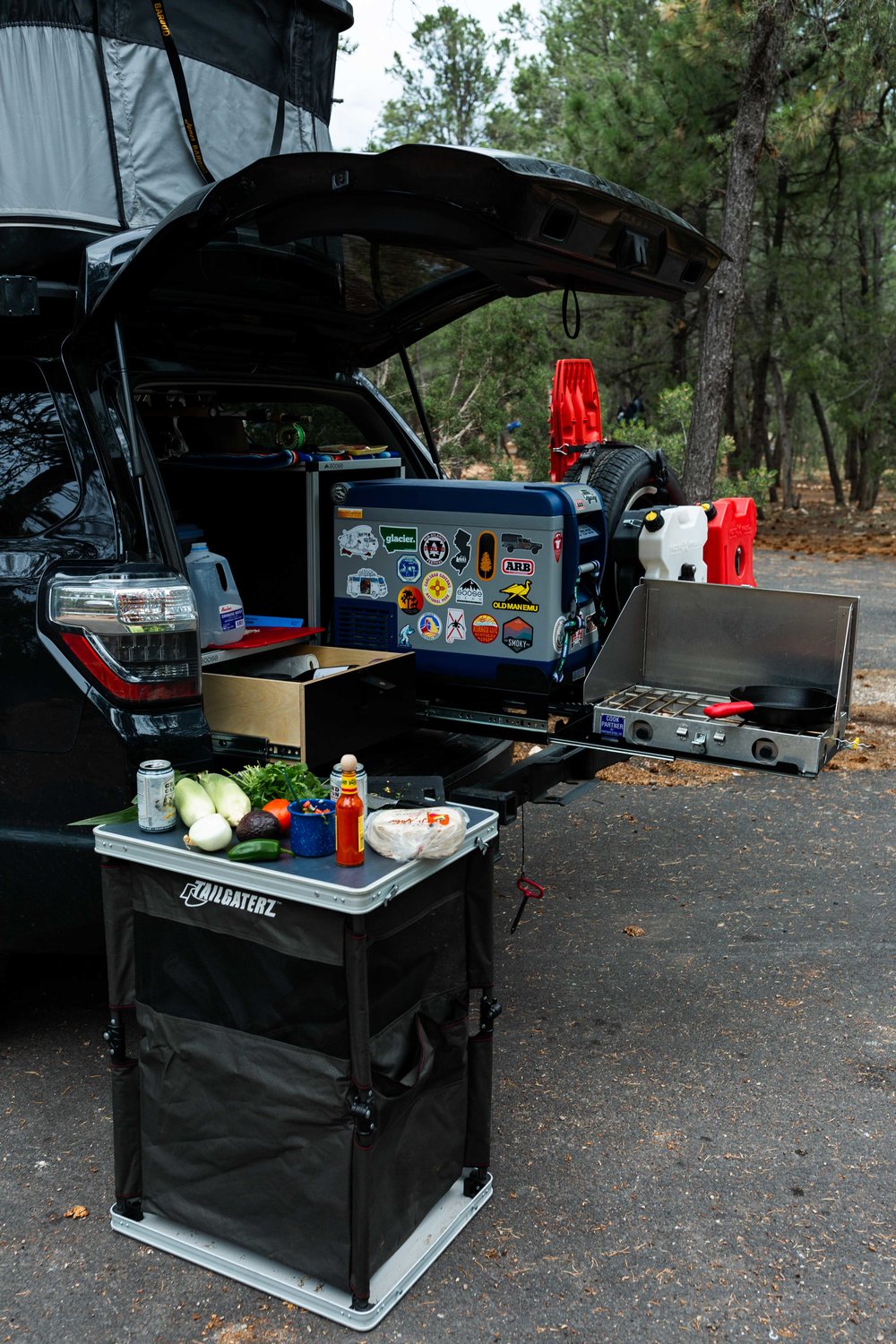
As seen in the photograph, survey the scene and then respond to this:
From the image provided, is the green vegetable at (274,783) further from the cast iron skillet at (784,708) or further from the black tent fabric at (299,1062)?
the cast iron skillet at (784,708)

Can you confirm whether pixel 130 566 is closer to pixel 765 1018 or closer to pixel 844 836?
pixel 765 1018

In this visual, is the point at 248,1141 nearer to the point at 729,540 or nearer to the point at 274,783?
the point at 274,783

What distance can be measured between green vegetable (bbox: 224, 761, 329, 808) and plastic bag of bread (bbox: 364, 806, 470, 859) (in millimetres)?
303

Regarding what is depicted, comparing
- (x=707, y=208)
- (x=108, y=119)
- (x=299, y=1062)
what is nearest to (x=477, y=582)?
(x=108, y=119)

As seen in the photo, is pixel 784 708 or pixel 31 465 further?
pixel 784 708

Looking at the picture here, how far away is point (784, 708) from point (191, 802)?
191 centimetres

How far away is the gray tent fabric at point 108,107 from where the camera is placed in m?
3.60

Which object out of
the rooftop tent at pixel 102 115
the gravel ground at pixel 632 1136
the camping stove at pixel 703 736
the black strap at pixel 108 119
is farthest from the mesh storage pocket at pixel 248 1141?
the black strap at pixel 108 119

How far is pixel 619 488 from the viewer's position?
178 inches

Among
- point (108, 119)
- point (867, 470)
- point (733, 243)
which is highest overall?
point (733, 243)

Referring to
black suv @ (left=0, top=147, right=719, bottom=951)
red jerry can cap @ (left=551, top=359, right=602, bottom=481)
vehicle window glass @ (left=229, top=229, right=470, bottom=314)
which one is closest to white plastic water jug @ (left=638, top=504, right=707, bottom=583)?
black suv @ (left=0, top=147, right=719, bottom=951)

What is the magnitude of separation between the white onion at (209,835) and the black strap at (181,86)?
7.56ft

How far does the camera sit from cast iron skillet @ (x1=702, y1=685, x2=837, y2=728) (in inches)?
147

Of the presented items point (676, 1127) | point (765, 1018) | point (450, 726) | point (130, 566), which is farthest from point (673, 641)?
point (130, 566)
